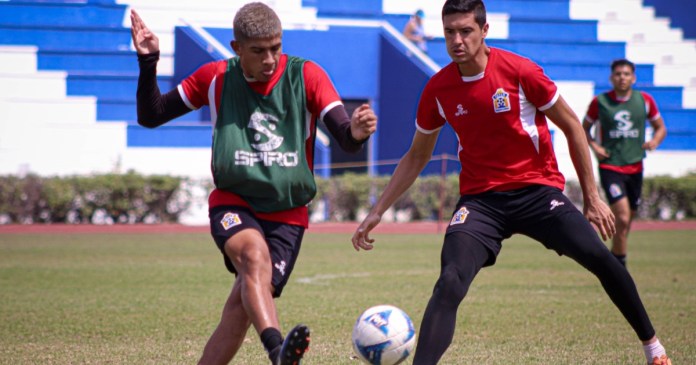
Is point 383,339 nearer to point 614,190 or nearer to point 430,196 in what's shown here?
point 614,190

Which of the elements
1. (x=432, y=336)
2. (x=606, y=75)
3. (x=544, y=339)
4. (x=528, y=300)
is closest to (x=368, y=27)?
(x=606, y=75)

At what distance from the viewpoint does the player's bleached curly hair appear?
5160 millimetres

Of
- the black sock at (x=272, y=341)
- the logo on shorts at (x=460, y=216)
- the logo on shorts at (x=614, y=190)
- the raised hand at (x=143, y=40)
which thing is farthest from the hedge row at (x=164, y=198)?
the black sock at (x=272, y=341)

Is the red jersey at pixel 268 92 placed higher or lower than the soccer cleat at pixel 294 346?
higher

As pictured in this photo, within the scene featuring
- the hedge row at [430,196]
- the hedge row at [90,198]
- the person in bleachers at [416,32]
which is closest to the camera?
the hedge row at [90,198]

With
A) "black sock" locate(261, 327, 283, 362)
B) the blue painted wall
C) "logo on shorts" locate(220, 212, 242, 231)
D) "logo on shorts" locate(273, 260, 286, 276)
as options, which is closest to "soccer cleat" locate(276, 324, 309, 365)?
"black sock" locate(261, 327, 283, 362)

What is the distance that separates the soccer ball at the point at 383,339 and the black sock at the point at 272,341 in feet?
3.01

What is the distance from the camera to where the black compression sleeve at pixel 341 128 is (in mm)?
5109

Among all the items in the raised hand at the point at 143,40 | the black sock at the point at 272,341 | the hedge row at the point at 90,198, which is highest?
the raised hand at the point at 143,40

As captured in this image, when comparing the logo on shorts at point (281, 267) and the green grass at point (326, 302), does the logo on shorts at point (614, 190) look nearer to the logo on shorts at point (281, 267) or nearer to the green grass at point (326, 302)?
the green grass at point (326, 302)

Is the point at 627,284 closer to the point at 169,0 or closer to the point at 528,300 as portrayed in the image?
the point at 528,300

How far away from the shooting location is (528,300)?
10242mm

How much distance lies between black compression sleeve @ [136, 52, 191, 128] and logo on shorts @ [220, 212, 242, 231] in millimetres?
682

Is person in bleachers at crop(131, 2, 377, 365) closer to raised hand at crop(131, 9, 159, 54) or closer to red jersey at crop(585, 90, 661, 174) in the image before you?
raised hand at crop(131, 9, 159, 54)
